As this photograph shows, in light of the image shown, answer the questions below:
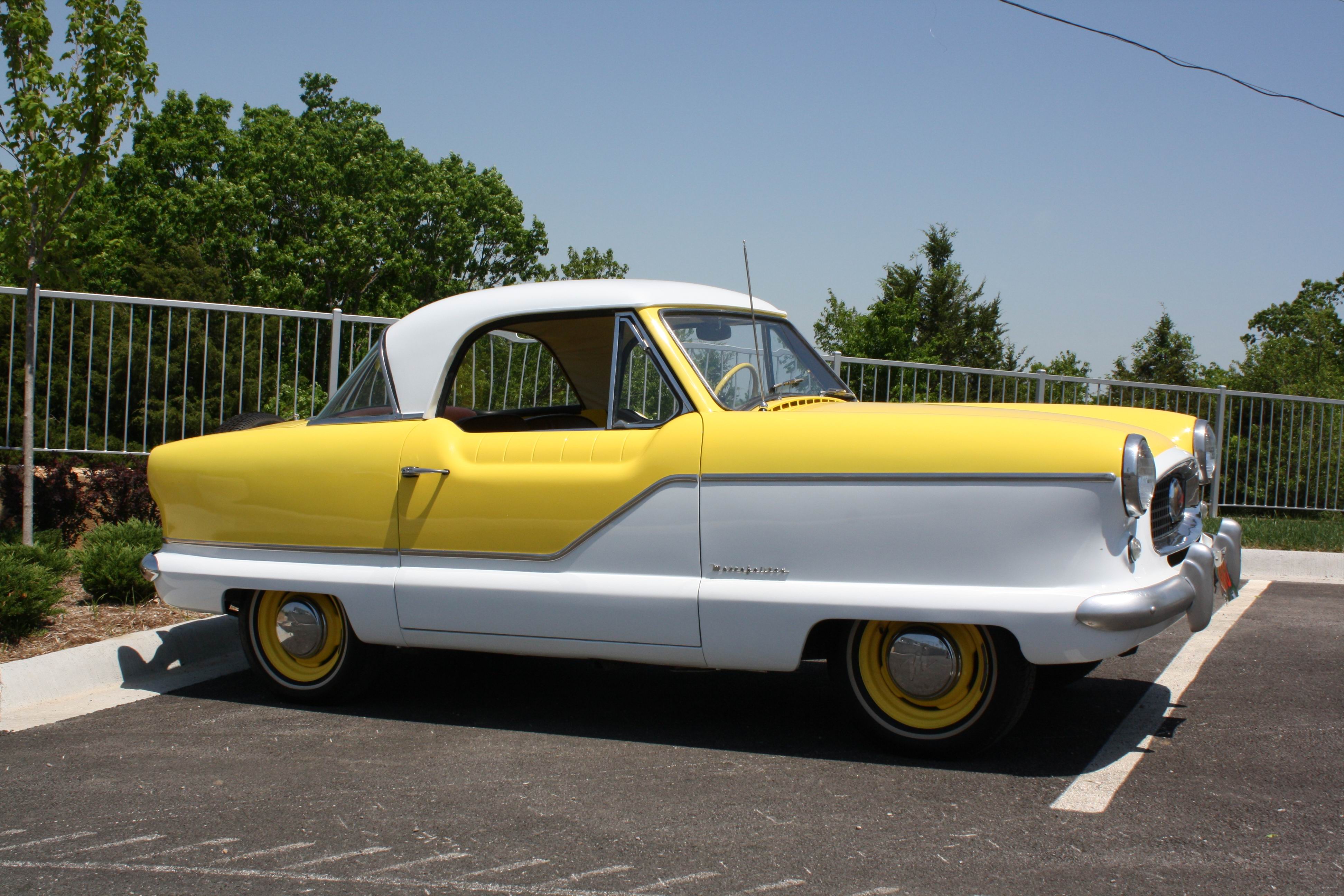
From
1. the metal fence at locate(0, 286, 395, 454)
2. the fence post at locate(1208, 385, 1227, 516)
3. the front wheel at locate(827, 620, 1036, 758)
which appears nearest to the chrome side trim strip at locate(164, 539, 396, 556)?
the front wheel at locate(827, 620, 1036, 758)

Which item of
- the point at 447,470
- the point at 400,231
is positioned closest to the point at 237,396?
the point at 447,470

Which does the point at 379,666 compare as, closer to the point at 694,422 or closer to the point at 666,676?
the point at 666,676

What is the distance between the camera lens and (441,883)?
2969mm

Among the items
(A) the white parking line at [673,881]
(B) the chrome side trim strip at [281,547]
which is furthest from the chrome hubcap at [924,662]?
(B) the chrome side trim strip at [281,547]

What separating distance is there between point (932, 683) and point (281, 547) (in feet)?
9.39

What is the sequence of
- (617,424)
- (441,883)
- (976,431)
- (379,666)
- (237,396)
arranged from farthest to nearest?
(237,396) < (379,666) < (617,424) < (976,431) < (441,883)

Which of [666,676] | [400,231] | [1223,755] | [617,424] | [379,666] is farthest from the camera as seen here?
[400,231]

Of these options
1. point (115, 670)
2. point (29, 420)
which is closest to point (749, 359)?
point (115, 670)

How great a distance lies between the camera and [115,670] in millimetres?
5359

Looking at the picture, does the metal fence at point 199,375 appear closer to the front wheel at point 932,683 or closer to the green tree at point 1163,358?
the front wheel at point 932,683

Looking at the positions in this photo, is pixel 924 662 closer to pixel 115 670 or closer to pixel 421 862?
pixel 421 862

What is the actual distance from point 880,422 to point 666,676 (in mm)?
2076

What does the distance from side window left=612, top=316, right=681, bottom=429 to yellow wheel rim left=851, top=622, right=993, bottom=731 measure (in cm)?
114

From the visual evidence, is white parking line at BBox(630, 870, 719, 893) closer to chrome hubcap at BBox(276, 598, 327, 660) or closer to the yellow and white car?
the yellow and white car
